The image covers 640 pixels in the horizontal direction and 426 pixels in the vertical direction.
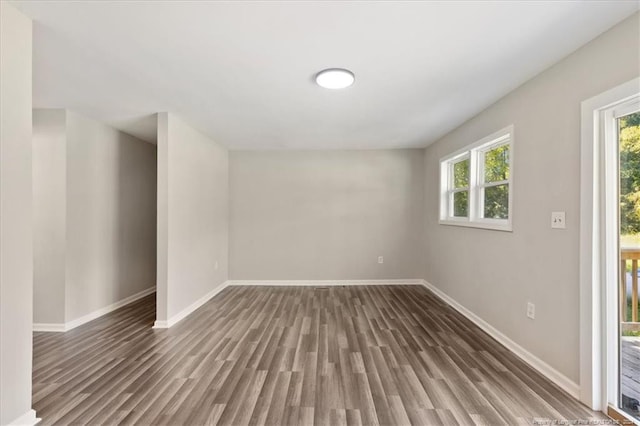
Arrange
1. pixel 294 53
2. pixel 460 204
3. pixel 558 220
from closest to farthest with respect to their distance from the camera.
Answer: pixel 294 53
pixel 558 220
pixel 460 204

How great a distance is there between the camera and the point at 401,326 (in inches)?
125

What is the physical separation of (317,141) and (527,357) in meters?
3.64

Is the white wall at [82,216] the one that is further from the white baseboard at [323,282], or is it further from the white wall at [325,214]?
the white baseboard at [323,282]

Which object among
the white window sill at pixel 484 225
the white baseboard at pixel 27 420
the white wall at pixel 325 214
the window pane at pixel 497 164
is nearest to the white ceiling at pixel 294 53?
Answer: the window pane at pixel 497 164

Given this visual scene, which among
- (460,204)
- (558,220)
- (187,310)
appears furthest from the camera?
(460,204)

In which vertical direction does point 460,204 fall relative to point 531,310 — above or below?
above

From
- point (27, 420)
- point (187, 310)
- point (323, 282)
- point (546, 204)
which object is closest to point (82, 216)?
point (187, 310)

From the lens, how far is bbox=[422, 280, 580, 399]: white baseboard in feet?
6.58

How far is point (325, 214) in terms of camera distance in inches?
202

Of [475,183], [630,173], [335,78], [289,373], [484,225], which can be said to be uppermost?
[335,78]

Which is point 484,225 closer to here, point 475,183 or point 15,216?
point 475,183

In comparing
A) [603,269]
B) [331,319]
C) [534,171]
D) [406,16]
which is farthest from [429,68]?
[331,319]

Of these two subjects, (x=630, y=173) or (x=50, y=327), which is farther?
(x=50, y=327)

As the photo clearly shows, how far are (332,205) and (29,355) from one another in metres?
4.07
